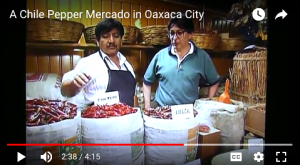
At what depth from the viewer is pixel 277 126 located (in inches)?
45.9

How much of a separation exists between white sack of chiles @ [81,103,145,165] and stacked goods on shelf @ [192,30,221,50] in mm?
377

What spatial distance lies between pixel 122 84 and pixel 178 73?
0.23 meters

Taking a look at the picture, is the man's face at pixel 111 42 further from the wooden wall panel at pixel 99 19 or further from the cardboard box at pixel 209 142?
the cardboard box at pixel 209 142

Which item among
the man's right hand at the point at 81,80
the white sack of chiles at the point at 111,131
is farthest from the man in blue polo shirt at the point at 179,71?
the man's right hand at the point at 81,80

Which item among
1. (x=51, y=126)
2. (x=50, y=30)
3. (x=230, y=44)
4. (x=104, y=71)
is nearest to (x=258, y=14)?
(x=230, y=44)

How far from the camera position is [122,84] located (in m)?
1.07

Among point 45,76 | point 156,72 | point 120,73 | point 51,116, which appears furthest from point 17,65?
point 156,72

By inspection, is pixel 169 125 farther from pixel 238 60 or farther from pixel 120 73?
pixel 238 60

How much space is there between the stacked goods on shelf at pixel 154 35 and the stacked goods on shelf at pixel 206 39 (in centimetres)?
12

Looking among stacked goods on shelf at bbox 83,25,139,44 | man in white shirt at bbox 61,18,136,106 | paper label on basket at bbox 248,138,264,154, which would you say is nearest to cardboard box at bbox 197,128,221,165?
paper label on basket at bbox 248,138,264,154

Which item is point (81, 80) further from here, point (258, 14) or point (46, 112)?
point (258, 14)

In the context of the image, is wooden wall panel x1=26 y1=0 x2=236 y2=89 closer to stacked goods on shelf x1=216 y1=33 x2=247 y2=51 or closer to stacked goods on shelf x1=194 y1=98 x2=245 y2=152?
stacked goods on shelf x1=216 y1=33 x2=247 y2=51

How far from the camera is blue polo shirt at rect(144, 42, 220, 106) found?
1.08m

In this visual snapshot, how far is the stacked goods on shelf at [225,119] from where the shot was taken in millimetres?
1127
